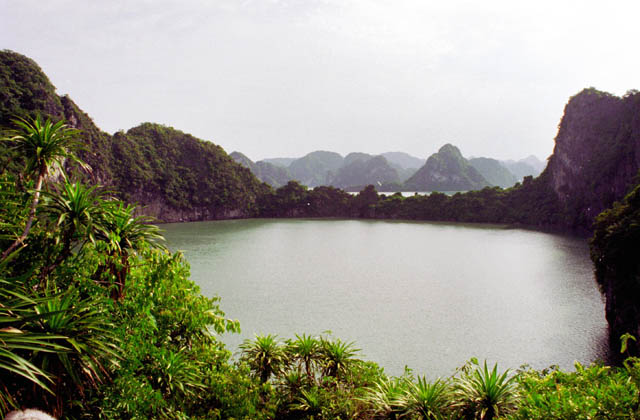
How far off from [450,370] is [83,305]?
32.0 feet

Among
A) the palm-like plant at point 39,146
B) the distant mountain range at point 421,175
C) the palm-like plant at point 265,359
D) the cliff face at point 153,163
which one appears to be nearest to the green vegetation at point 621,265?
the palm-like plant at point 265,359

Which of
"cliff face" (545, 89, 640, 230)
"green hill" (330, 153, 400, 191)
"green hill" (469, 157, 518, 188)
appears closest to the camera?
"cliff face" (545, 89, 640, 230)

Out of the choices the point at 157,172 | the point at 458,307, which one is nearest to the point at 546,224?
the point at 458,307

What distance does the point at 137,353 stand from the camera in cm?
465

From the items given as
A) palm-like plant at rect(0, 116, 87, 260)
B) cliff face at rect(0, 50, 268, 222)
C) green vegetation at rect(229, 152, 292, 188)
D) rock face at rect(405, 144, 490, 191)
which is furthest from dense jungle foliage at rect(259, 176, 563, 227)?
green vegetation at rect(229, 152, 292, 188)

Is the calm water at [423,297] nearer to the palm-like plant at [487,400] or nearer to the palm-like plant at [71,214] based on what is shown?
the palm-like plant at [487,400]

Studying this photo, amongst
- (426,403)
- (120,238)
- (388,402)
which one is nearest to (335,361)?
(388,402)

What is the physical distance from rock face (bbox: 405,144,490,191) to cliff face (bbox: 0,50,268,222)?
7552cm

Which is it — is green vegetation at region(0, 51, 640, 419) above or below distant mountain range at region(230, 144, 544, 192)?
below

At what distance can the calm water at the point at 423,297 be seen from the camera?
40.3 ft

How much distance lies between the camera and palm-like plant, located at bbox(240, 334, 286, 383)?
21.7ft

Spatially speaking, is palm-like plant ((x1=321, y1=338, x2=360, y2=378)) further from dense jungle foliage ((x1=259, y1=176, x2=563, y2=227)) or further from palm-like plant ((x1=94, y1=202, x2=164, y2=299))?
dense jungle foliage ((x1=259, y1=176, x2=563, y2=227))

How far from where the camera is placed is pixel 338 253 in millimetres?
31656

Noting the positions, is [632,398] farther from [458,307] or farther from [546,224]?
[546,224]
